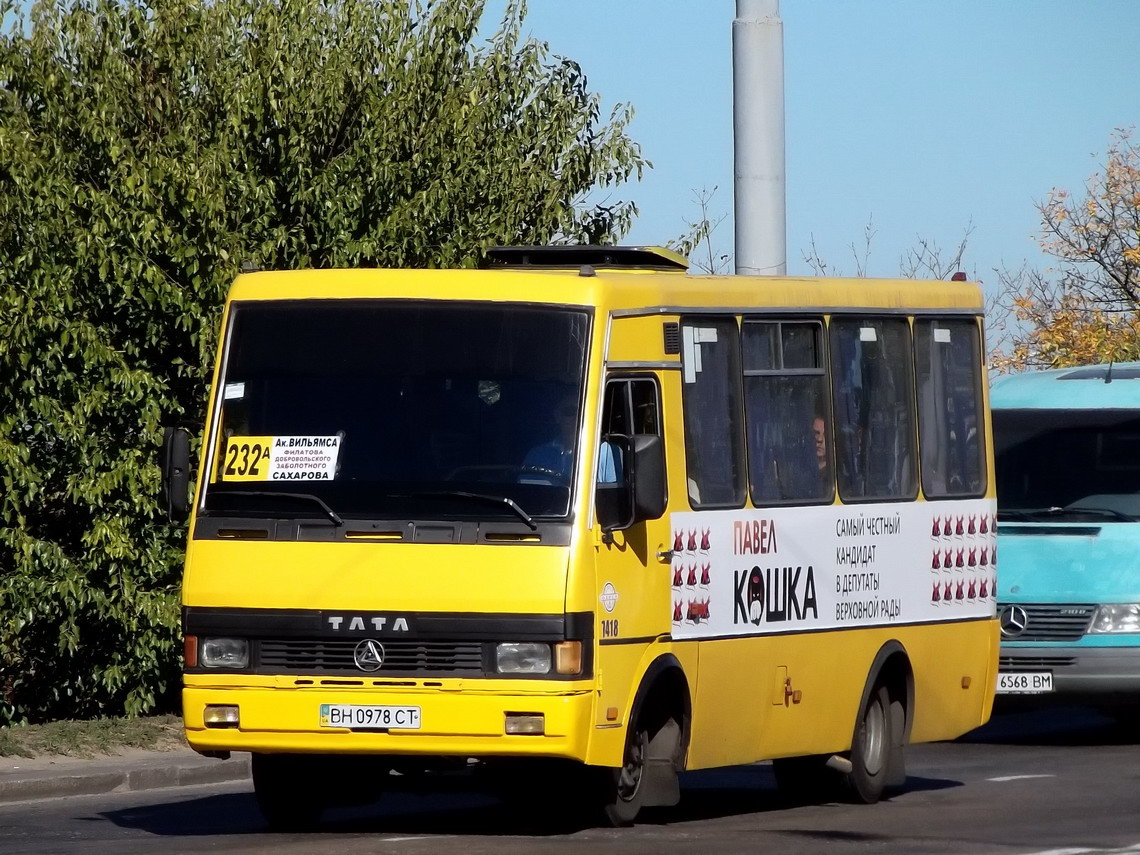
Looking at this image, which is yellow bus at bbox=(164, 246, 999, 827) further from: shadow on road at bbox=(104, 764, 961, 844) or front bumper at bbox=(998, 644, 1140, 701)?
front bumper at bbox=(998, 644, 1140, 701)

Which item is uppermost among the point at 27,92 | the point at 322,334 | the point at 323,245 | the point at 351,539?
the point at 27,92

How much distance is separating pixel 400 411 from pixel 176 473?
1220 mm

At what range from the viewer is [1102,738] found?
60.5 feet

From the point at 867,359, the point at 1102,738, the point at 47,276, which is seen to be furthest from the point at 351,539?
the point at 1102,738

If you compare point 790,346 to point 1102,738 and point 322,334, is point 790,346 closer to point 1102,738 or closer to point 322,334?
point 322,334

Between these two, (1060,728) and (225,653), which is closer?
(225,653)

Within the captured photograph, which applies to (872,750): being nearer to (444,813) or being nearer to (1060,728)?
(444,813)

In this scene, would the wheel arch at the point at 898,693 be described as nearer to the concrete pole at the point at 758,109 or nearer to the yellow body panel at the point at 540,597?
the yellow body panel at the point at 540,597

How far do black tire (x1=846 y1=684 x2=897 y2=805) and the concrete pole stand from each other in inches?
210

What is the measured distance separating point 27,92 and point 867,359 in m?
8.78

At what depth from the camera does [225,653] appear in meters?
11.2

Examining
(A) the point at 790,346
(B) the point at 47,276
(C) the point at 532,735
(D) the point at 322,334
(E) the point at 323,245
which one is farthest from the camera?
(E) the point at 323,245

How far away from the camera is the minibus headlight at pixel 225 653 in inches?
439

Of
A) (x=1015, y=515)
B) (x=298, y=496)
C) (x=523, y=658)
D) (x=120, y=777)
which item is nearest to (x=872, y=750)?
(x=523, y=658)
